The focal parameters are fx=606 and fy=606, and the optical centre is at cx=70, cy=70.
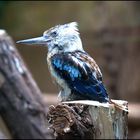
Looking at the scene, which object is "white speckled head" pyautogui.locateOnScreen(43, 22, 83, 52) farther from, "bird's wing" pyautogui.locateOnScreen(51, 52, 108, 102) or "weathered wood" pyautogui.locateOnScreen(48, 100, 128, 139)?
"weathered wood" pyautogui.locateOnScreen(48, 100, 128, 139)

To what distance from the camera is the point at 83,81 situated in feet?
11.9

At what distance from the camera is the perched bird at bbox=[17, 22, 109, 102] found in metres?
3.57

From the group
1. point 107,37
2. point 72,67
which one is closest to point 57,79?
point 72,67

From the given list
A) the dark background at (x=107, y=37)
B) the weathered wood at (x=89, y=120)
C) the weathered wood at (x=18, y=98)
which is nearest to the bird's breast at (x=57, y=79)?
the weathered wood at (x=89, y=120)

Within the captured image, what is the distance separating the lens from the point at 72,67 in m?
3.72

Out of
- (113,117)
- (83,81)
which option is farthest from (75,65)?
(113,117)

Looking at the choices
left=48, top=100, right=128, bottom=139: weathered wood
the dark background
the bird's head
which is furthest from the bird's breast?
the dark background

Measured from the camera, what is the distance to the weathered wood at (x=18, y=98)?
5.35m

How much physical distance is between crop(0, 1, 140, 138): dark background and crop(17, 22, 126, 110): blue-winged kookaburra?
332cm

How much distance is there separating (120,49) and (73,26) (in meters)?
3.76

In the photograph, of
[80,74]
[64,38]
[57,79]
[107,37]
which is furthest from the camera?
[107,37]

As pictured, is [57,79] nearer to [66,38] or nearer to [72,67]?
[72,67]

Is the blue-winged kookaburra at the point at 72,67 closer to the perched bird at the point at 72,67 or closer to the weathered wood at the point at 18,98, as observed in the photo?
the perched bird at the point at 72,67

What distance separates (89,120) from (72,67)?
596mm
